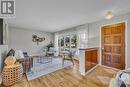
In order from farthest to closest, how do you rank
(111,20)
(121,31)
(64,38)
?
(64,38) → (111,20) → (121,31)

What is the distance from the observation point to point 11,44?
24.3 ft

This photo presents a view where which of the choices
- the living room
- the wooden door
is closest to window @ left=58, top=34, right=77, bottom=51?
the living room

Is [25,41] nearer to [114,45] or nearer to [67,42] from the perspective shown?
[67,42]

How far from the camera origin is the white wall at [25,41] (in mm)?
7468

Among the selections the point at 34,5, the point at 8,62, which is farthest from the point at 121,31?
the point at 8,62

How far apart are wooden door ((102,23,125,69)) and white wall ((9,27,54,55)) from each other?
5.70m

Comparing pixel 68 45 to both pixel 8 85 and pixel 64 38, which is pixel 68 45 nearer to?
pixel 64 38

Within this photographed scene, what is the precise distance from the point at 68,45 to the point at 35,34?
9.62 feet

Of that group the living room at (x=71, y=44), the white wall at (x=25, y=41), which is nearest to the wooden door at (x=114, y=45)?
the living room at (x=71, y=44)

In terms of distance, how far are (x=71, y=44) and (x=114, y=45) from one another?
366 cm

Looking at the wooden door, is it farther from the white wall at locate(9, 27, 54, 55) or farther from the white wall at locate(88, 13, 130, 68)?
the white wall at locate(9, 27, 54, 55)

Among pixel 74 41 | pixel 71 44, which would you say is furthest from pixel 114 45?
pixel 71 44

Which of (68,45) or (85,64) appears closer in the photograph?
(85,64)

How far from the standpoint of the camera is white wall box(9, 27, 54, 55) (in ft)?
24.5
